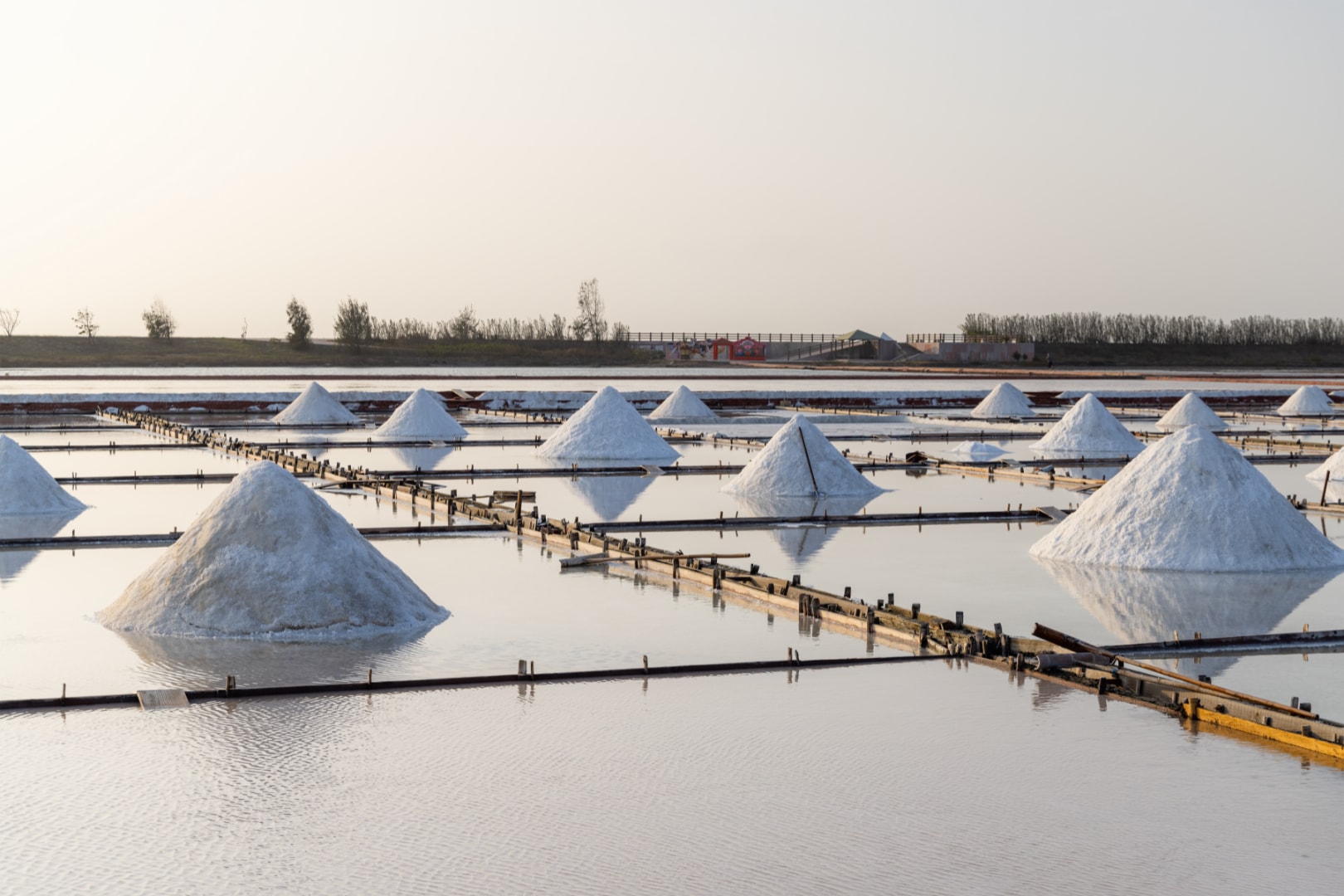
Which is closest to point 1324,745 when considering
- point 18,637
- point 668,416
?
point 18,637

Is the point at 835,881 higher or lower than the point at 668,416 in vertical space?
lower

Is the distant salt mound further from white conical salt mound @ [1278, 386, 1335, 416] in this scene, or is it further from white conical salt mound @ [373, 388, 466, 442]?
white conical salt mound @ [1278, 386, 1335, 416]

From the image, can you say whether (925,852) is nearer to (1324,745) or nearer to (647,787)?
(647,787)

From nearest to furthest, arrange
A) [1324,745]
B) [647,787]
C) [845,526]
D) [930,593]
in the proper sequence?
[647,787] → [1324,745] → [930,593] → [845,526]

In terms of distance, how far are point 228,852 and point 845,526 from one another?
903cm

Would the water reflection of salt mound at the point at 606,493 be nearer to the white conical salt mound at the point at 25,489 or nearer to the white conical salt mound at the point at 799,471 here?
the white conical salt mound at the point at 799,471

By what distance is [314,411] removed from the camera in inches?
1077

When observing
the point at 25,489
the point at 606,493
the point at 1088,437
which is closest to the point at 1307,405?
the point at 1088,437

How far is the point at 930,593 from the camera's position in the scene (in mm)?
9953

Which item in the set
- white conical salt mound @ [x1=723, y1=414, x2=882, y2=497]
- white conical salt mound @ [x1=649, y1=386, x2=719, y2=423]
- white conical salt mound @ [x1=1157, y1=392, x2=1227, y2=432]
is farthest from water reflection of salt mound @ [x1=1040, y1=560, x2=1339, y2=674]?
white conical salt mound @ [x1=649, y1=386, x2=719, y2=423]

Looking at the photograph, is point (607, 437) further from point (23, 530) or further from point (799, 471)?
point (23, 530)

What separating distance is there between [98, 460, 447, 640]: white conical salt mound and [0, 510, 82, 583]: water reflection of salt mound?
2312 millimetres

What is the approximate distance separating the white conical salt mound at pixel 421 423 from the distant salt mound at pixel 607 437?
2.71 meters

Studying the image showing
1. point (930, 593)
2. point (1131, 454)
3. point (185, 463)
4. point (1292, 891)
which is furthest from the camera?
point (1131, 454)
